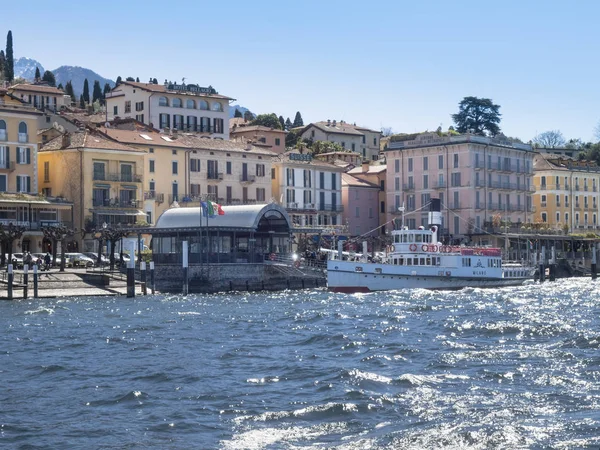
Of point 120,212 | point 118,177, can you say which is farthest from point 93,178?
point 120,212

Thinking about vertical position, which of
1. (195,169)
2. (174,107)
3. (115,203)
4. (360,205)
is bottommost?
(115,203)

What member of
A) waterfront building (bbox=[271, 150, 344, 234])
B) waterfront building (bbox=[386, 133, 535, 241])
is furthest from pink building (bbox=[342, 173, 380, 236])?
waterfront building (bbox=[386, 133, 535, 241])

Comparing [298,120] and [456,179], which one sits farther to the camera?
[298,120]

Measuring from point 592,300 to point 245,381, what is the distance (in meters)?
37.8

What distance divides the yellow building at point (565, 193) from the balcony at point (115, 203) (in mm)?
53755

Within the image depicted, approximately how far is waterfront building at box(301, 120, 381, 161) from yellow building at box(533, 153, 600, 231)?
28.3m

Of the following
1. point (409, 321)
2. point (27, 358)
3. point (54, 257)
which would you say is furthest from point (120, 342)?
point (54, 257)

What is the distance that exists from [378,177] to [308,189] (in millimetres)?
13707

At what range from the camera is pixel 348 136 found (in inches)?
6156

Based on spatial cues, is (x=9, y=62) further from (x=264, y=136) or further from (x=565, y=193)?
(x=565, y=193)

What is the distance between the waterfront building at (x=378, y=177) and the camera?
Answer: 12156cm

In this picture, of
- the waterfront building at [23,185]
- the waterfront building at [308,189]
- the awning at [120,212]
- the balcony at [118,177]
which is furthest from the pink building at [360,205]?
the waterfront building at [23,185]

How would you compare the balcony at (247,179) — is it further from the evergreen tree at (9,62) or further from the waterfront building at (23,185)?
the evergreen tree at (9,62)

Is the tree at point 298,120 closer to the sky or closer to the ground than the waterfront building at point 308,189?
closer to the sky
